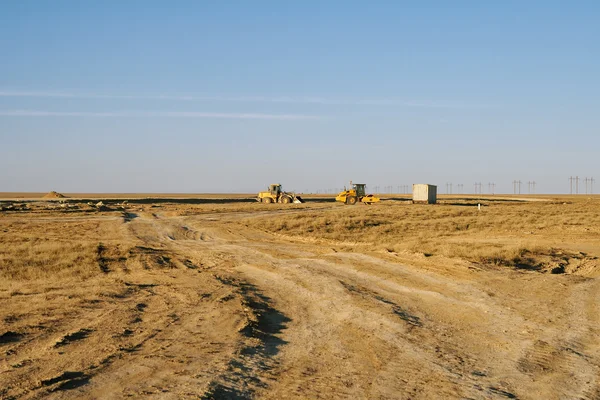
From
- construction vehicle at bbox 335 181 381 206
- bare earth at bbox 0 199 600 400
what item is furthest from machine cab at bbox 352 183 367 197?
bare earth at bbox 0 199 600 400

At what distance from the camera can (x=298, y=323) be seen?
11.7 metres

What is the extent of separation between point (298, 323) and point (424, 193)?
68.9m

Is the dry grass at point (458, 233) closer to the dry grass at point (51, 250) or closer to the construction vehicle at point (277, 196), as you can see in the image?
the dry grass at point (51, 250)

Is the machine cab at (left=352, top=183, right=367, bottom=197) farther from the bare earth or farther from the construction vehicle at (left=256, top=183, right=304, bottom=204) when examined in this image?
the bare earth

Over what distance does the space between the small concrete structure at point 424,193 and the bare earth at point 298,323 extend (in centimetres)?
5294

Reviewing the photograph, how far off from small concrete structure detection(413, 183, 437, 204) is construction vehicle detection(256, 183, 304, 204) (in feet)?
53.7

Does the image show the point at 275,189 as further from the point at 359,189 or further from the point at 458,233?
the point at 458,233

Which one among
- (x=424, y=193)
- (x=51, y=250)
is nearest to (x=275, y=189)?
(x=424, y=193)

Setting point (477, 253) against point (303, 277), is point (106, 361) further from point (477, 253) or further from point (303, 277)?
point (477, 253)

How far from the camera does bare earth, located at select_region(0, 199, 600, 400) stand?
799cm

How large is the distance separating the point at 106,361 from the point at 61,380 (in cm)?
101

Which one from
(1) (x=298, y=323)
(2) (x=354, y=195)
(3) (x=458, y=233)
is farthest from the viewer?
(2) (x=354, y=195)

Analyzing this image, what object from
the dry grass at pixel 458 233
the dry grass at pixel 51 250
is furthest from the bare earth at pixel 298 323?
the dry grass at pixel 458 233

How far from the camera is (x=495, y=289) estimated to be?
15742mm
